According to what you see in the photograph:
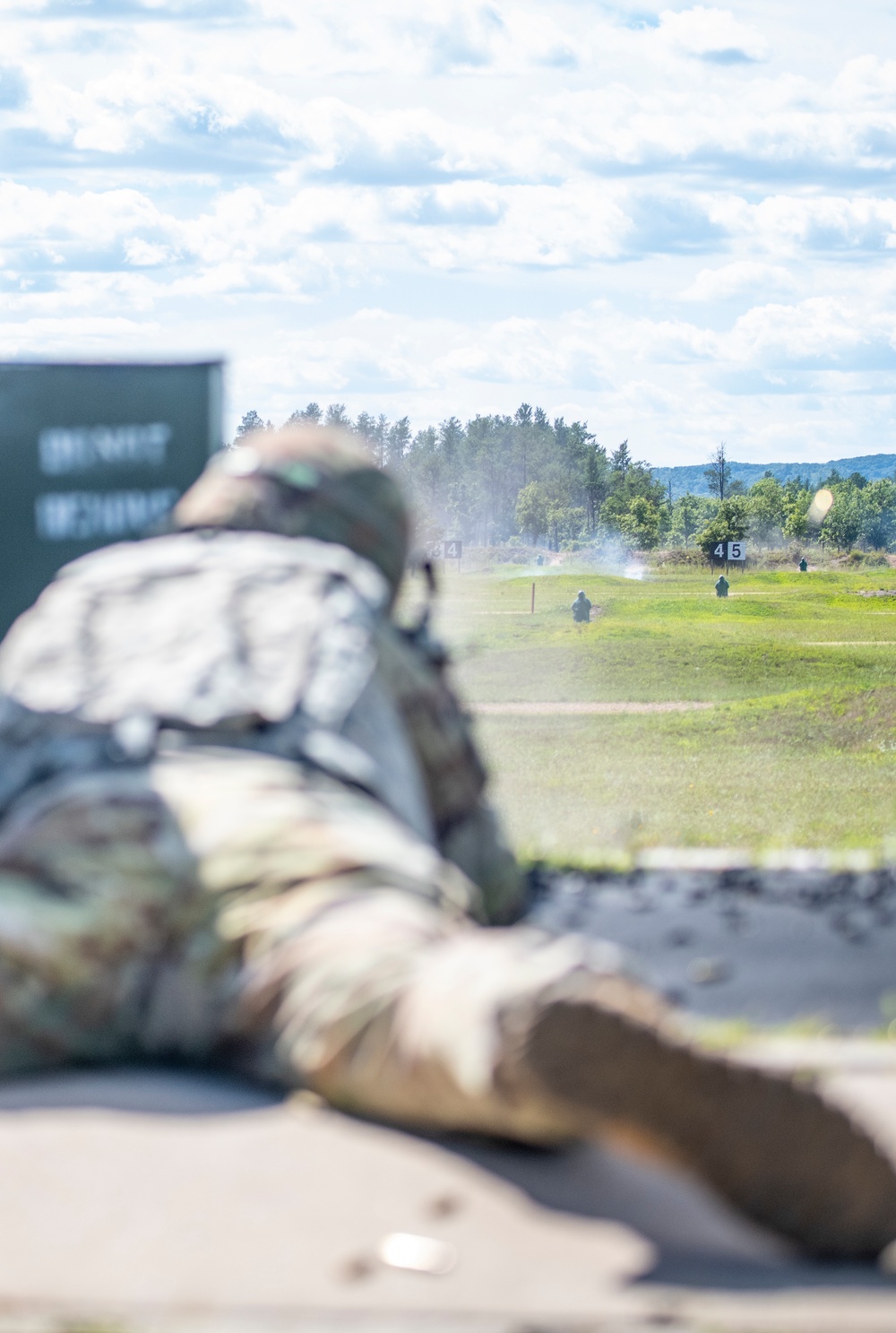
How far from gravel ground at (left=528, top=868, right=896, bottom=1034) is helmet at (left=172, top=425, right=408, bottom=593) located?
137cm

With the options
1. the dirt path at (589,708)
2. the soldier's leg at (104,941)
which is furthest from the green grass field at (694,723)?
the soldier's leg at (104,941)

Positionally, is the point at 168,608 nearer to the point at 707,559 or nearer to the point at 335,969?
the point at 335,969

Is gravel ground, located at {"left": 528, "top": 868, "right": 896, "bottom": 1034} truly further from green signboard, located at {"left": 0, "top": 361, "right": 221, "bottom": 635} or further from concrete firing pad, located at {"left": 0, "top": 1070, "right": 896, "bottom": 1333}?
green signboard, located at {"left": 0, "top": 361, "right": 221, "bottom": 635}

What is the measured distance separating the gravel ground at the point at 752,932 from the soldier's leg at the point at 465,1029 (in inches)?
60.4

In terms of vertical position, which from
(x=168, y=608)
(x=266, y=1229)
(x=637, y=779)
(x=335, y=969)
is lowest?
(x=637, y=779)

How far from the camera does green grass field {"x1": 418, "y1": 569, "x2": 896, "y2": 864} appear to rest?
28.5ft

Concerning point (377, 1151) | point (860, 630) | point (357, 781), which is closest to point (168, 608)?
point (357, 781)

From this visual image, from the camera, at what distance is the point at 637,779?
11.0m

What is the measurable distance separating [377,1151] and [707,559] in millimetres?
46488

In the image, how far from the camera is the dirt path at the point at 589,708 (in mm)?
16125

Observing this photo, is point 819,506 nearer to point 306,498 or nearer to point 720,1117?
point 306,498

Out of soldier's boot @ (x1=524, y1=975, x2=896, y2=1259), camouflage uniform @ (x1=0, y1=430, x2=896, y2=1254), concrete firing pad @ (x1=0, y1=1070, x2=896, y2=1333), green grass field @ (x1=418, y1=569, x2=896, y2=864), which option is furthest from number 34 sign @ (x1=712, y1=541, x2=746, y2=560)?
soldier's boot @ (x1=524, y1=975, x2=896, y2=1259)

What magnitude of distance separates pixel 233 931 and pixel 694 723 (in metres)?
12.0

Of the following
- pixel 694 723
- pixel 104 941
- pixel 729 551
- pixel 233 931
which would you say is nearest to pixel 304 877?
pixel 233 931
